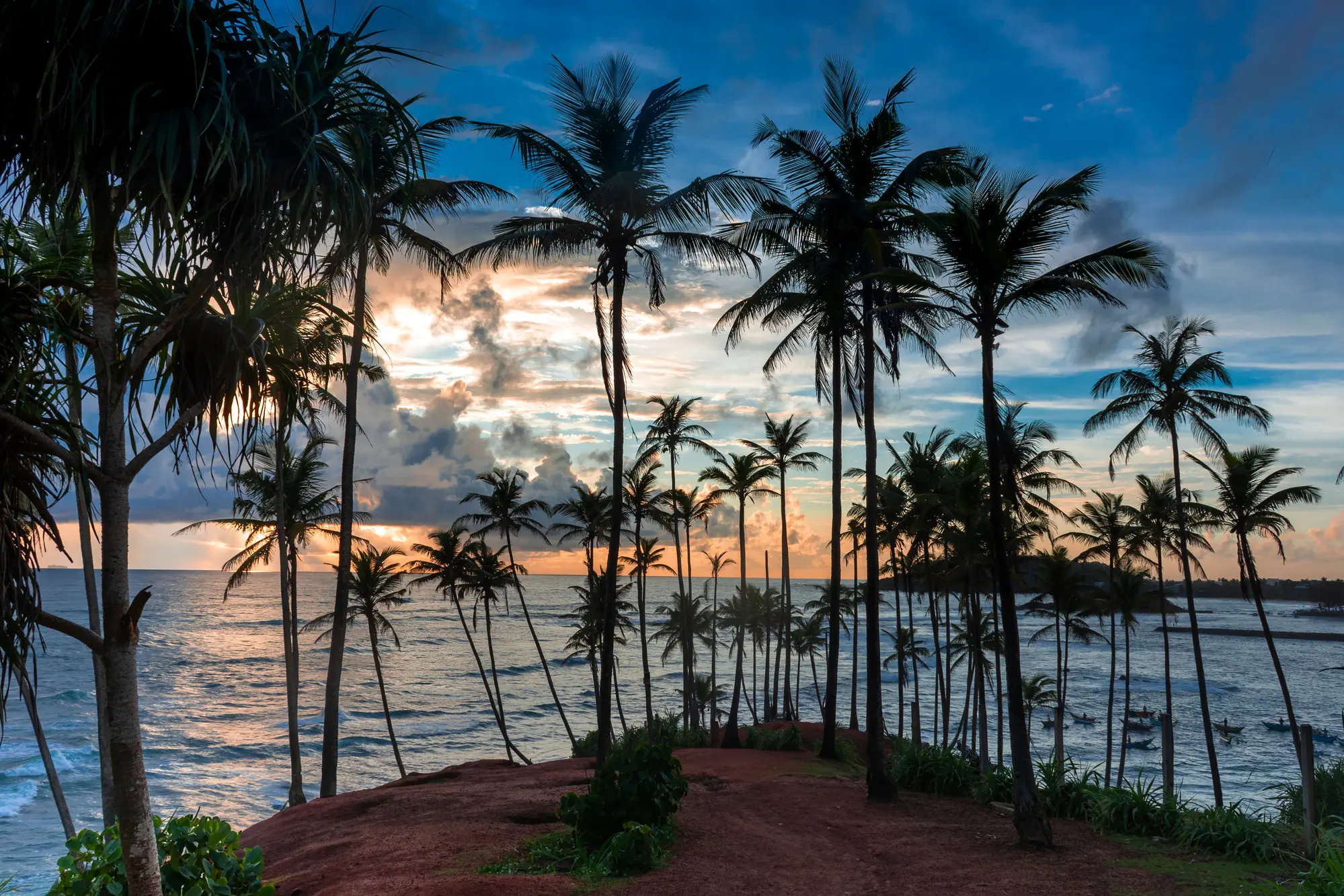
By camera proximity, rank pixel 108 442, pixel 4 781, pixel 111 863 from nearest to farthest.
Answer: pixel 108 442 → pixel 111 863 → pixel 4 781

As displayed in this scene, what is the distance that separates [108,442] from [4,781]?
35.5m

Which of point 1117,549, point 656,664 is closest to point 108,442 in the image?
point 1117,549

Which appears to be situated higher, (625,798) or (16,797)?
(625,798)

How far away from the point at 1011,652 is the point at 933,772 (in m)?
6.81

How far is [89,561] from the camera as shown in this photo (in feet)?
44.1

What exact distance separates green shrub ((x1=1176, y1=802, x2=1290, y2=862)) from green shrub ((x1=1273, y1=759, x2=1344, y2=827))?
113 centimetres

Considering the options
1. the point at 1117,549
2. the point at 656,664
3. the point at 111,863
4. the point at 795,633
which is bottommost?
the point at 656,664

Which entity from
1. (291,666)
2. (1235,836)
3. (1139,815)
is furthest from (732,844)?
(291,666)

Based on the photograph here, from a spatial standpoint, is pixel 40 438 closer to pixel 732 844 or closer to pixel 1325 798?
pixel 732 844

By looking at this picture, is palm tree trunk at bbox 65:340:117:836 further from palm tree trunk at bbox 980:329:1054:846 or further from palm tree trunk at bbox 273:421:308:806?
palm tree trunk at bbox 980:329:1054:846

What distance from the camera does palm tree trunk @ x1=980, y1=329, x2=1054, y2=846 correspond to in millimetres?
10891

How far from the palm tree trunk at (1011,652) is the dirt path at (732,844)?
1.34 ft

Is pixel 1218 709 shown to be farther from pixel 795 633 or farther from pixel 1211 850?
pixel 1211 850

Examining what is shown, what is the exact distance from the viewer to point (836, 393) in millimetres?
19156
